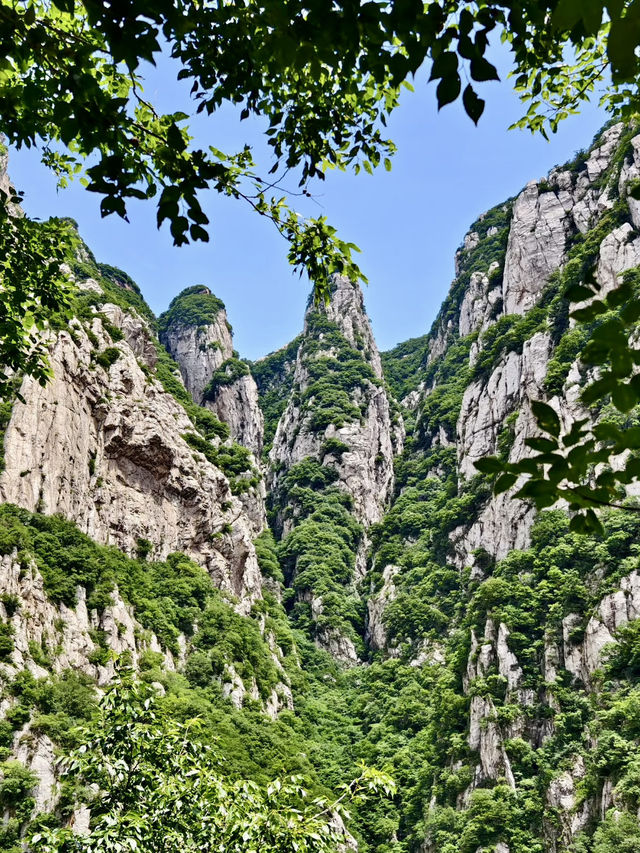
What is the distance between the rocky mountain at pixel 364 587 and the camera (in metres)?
24.9

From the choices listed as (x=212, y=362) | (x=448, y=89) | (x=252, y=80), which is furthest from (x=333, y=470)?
(x=448, y=89)

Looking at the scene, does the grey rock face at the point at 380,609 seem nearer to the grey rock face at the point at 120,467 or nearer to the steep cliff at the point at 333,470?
the steep cliff at the point at 333,470

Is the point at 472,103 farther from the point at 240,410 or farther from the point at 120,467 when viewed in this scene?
the point at 240,410

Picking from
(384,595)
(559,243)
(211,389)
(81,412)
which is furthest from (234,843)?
(211,389)

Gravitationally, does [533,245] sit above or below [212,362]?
below

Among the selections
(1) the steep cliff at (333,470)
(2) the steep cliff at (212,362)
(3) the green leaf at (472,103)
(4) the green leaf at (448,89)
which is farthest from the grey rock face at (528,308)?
(4) the green leaf at (448,89)

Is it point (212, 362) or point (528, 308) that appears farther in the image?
point (212, 362)

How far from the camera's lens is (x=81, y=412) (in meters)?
35.6

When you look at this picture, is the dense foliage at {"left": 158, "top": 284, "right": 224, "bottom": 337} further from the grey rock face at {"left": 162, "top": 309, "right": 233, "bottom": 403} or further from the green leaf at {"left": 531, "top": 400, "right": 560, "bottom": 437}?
the green leaf at {"left": 531, "top": 400, "right": 560, "bottom": 437}

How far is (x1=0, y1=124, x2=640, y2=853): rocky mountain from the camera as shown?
24859 mm

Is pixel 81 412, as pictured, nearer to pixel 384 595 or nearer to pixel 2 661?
pixel 2 661

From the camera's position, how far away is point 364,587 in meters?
63.0

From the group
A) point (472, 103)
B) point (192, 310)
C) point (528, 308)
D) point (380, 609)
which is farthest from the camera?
point (192, 310)

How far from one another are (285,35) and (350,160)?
2706mm
